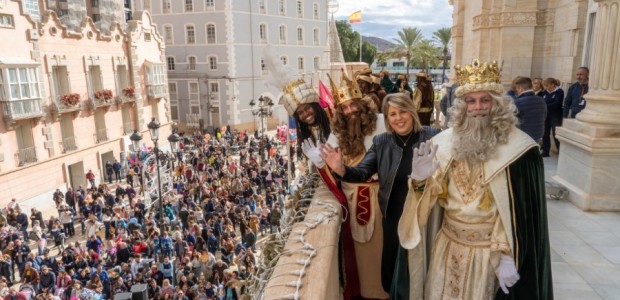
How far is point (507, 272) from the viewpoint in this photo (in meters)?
2.65

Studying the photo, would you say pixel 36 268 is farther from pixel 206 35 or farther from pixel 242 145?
pixel 206 35

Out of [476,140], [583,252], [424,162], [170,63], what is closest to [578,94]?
[583,252]

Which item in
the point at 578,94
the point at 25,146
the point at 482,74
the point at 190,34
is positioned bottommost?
the point at 25,146

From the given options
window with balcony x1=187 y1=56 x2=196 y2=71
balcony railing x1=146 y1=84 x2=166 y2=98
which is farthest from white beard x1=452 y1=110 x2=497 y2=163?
window with balcony x1=187 y1=56 x2=196 y2=71

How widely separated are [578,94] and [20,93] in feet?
64.4

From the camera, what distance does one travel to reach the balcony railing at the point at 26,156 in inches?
713

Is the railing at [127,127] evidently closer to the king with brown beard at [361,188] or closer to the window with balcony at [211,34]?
the window with balcony at [211,34]

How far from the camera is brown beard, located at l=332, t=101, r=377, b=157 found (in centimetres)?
347

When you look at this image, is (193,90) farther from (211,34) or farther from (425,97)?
(425,97)

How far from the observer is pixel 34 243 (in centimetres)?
1480

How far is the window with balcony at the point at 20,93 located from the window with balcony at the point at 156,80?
9.04 metres

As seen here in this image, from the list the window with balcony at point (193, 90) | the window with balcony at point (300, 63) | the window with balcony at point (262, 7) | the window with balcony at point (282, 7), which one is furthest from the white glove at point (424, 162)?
the window with balcony at point (300, 63)

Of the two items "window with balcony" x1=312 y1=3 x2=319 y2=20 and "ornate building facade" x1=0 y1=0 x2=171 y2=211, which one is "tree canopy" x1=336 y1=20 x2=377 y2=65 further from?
"ornate building facade" x1=0 y1=0 x2=171 y2=211

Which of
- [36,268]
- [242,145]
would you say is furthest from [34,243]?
[242,145]
